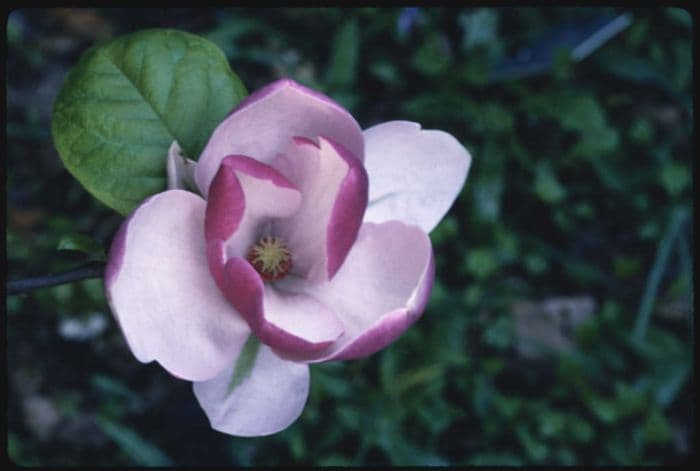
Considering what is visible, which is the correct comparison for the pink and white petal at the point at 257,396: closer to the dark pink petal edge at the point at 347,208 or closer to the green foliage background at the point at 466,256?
the dark pink petal edge at the point at 347,208

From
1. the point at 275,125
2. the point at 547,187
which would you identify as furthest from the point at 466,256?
the point at 275,125

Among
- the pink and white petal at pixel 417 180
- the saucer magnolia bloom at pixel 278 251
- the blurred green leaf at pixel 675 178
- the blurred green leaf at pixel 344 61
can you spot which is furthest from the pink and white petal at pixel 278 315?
the blurred green leaf at pixel 675 178

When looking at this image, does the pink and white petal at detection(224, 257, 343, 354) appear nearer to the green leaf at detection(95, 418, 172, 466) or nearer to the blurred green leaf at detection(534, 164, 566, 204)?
the green leaf at detection(95, 418, 172, 466)

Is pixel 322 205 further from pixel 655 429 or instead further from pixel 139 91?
pixel 655 429

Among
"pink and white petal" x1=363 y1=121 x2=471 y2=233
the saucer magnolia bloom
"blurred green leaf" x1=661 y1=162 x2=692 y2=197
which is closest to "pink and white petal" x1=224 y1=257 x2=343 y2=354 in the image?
the saucer magnolia bloom

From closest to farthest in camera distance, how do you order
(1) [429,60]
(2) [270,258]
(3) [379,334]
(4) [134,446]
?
(3) [379,334] < (2) [270,258] < (4) [134,446] < (1) [429,60]

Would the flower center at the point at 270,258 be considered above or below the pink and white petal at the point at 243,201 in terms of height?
below

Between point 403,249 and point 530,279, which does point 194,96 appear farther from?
point 530,279

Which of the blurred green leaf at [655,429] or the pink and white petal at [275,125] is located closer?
the pink and white petal at [275,125]
